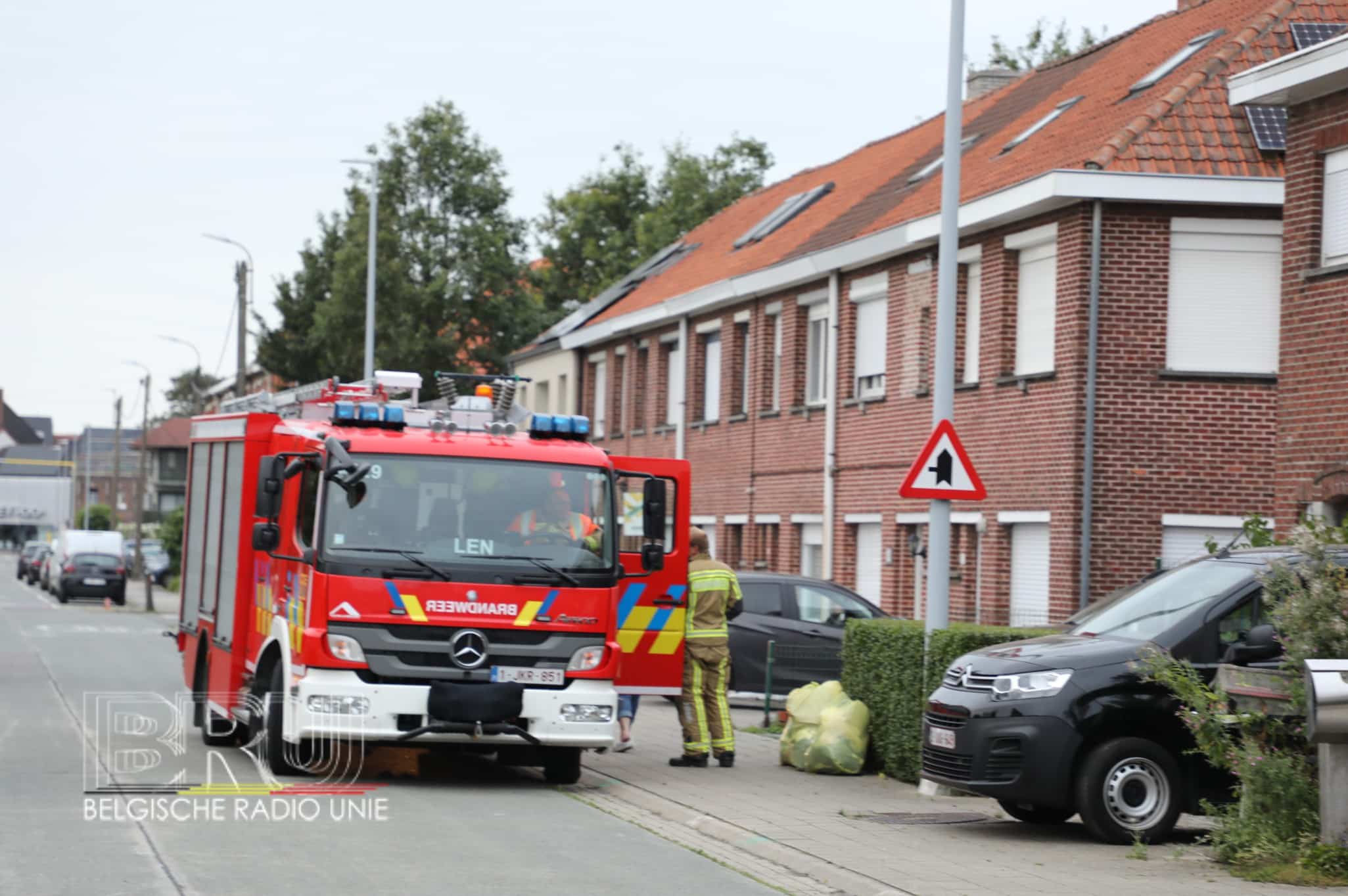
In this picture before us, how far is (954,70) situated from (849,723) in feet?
16.7

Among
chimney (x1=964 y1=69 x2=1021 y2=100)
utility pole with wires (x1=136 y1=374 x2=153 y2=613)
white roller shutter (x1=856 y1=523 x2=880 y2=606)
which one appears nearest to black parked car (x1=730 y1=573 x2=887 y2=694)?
white roller shutter (x1=856 y1=523 x2=880 y2=606)

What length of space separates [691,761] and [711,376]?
20.3 m

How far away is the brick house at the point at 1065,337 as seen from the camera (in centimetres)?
2208

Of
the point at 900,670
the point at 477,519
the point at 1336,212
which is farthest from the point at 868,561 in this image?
the point at 477,519

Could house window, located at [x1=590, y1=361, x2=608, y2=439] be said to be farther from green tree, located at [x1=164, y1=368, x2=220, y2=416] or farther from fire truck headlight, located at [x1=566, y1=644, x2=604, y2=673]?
green tree, located at [x1=164, y1=368, x2=220, y2=416]

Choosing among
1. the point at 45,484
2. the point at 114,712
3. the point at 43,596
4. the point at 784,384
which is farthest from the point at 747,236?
the point at 45,484

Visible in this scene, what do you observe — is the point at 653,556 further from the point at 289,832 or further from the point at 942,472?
the point at 289,832

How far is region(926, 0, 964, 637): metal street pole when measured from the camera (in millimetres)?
14305

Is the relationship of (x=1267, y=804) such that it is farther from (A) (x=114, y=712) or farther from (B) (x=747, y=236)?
(B) (x=747, y=236)

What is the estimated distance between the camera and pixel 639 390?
40156mm

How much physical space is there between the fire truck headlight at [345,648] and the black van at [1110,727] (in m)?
Result: 4.08

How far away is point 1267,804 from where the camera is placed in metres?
10.3

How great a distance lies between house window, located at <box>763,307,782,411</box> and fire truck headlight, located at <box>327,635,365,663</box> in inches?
762

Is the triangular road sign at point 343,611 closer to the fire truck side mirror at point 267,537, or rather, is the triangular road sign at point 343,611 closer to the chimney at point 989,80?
the fire truck side mirror at point 267,537
